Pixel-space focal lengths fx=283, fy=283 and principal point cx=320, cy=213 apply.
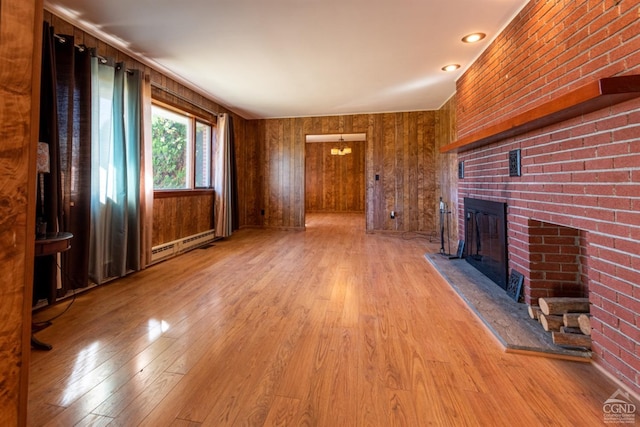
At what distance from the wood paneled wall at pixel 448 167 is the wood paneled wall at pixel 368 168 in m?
0.18

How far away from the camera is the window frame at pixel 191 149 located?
13.0 feet

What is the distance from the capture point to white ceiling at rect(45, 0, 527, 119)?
94.0 inches

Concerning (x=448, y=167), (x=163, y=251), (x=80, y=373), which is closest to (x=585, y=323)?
(x=80, y=373)

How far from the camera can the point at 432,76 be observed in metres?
3.97

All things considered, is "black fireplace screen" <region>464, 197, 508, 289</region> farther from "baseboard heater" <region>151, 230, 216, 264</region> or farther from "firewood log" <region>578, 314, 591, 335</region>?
"baseboard heater" <region>151, 230, 216, 264</region>

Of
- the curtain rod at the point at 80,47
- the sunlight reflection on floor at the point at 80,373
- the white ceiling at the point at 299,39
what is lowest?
the sunlight reflection on floor at the point at 80,373

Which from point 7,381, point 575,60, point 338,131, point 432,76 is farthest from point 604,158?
point 338,131

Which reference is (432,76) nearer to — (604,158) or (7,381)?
(604,158)

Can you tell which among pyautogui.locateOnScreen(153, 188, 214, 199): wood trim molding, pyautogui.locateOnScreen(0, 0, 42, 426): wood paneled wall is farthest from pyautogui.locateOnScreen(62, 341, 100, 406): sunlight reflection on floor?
pyautogui.locateOnScreen(153, 188, 214, 199): wood trim molding

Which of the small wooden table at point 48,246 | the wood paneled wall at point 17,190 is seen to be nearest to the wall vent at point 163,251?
the small wooden table at point 48,246

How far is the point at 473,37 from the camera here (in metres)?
2.89

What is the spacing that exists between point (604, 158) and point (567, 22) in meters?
0.97

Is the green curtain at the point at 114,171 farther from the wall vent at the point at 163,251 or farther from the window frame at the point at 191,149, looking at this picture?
the window frame at the point at 191,149

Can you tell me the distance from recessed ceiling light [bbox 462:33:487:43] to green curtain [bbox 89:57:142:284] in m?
3.57
